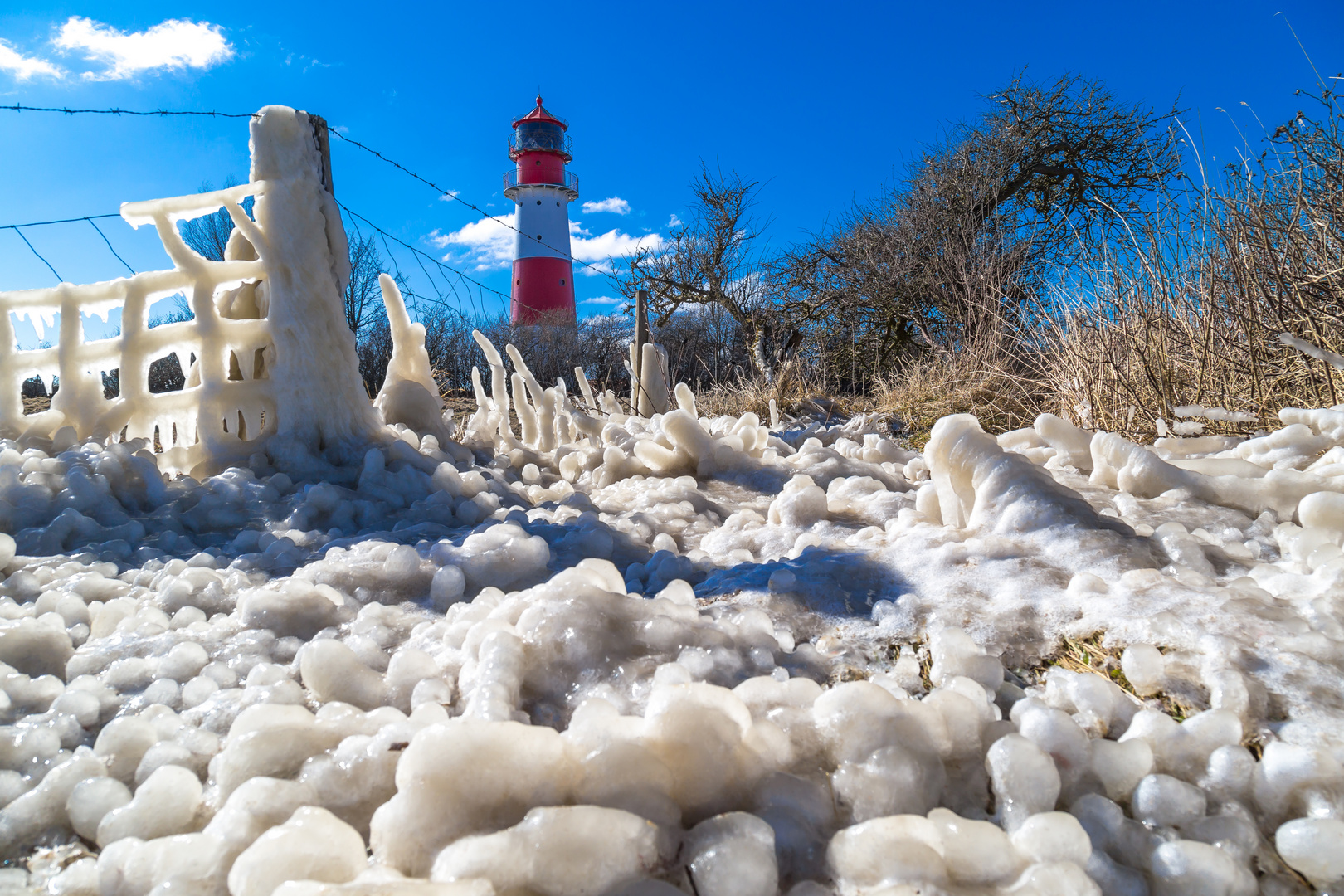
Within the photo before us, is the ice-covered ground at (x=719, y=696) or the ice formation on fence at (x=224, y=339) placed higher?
the ice formation on fence at (x=224, y=339)

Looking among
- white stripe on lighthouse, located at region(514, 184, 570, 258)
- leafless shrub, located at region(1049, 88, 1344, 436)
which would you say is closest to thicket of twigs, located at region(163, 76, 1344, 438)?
leafless shrub, located at region(1049, 88, 1344, 436)

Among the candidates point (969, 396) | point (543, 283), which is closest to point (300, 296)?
point (969, 396)

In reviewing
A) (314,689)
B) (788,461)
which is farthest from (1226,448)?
(314,689)

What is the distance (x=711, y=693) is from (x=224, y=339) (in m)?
2.47

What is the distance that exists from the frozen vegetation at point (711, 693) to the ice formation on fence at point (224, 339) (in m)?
0.50

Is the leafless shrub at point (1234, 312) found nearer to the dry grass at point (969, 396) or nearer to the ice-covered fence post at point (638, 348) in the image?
the dry grass at point (969, 396)

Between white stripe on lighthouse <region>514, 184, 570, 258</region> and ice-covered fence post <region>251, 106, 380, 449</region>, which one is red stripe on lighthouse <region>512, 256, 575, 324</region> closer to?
white stripe on lighthouse <region>514, 184, 570, 258</region>

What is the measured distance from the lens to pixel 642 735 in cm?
81

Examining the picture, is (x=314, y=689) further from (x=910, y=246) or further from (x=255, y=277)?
(x=910, y=246)

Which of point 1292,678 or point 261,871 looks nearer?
point 261,871

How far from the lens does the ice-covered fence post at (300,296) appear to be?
261cm

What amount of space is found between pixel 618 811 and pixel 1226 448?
7.93 feet

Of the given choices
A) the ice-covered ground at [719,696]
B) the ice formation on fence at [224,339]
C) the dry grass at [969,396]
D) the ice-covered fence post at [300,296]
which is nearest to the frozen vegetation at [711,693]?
the ice-covered ground at [719,696]

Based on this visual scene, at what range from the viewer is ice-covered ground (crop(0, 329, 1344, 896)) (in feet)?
2.35
